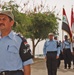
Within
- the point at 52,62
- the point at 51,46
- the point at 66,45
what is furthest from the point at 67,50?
the point at 51,46

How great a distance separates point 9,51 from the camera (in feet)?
12.5

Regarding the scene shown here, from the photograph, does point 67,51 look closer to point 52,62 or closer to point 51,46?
point 52,62

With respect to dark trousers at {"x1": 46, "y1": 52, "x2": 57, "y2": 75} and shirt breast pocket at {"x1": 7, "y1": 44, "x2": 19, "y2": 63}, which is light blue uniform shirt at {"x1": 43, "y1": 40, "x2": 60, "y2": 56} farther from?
shirt breast pocket at {"x1": 7, "y1": 44, "x2": 19, "y2": 63}

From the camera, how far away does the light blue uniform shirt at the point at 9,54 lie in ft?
12.5

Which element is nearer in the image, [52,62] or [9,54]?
[9,54]

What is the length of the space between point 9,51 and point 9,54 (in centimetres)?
4

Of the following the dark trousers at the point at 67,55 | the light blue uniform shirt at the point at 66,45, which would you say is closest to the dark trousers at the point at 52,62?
the light blue uniform shirt at the point at 66,45

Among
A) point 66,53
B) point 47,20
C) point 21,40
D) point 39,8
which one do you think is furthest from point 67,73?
point 39,8

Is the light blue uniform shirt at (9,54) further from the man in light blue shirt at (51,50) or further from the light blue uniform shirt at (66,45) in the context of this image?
the light blue uniform shirt at (66,45)

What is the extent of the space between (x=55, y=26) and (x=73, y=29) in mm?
11407

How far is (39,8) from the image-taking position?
93.7 ft

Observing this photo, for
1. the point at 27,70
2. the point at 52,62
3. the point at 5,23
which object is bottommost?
the point at 52,62

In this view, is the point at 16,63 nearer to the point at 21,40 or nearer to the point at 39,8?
the point at 21,40

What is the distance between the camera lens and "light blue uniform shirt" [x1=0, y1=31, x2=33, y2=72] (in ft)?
12.5
